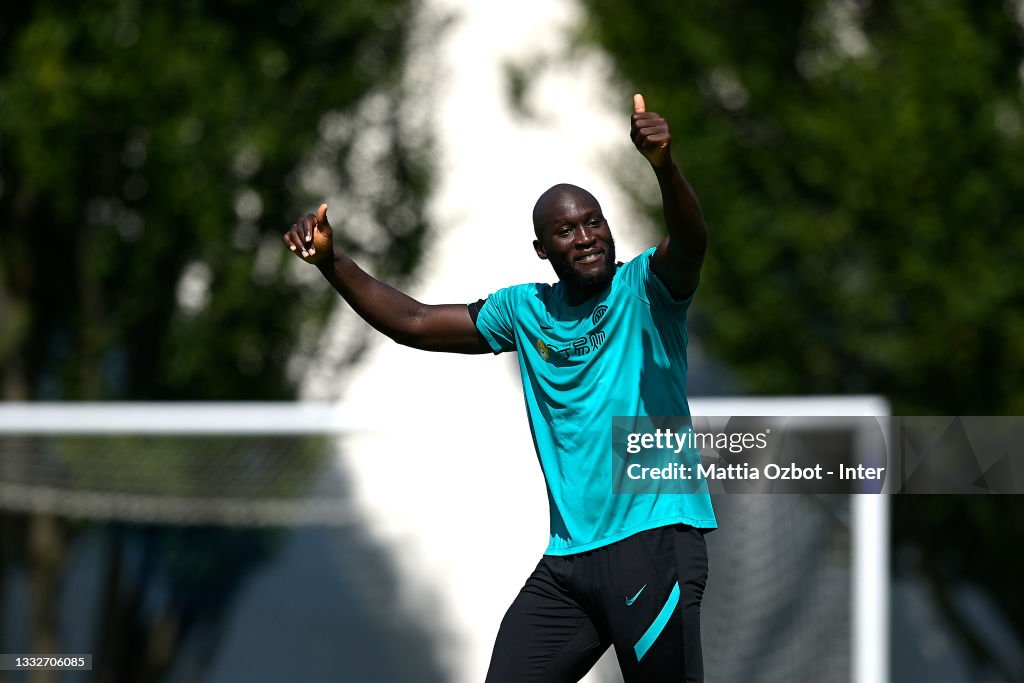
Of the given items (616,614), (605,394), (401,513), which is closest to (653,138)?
(605,394)

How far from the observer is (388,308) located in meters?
3.94

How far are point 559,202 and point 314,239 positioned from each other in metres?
0.76

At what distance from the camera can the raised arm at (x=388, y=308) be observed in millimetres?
3912

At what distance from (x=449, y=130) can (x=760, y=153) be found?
291 centimetres

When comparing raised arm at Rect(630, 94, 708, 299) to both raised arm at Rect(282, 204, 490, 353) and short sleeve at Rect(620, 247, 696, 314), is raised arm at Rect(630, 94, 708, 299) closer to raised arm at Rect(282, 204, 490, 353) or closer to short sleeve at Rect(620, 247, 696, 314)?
short sleeve at Rect(620, 247, 696, 314)

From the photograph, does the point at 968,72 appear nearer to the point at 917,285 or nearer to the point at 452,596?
the point at 917,285

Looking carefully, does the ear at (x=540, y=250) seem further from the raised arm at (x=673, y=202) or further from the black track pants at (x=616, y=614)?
the black track pants at (x=616, y=614)

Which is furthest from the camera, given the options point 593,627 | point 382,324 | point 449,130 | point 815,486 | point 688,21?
point 449,130

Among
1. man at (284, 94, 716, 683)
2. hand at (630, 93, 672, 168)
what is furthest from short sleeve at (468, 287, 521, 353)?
hand at (630, 93, 672, 168)

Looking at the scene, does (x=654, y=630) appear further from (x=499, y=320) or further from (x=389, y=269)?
(x=389, y=269)

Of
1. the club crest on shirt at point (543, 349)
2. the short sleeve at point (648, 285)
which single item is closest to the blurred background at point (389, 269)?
the club crest on shirt at point (543, 349)

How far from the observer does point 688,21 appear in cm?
911

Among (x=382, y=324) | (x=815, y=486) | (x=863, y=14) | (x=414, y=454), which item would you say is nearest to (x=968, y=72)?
(x=863, y=14)

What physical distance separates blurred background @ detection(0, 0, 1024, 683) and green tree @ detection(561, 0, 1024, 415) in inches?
0.8
